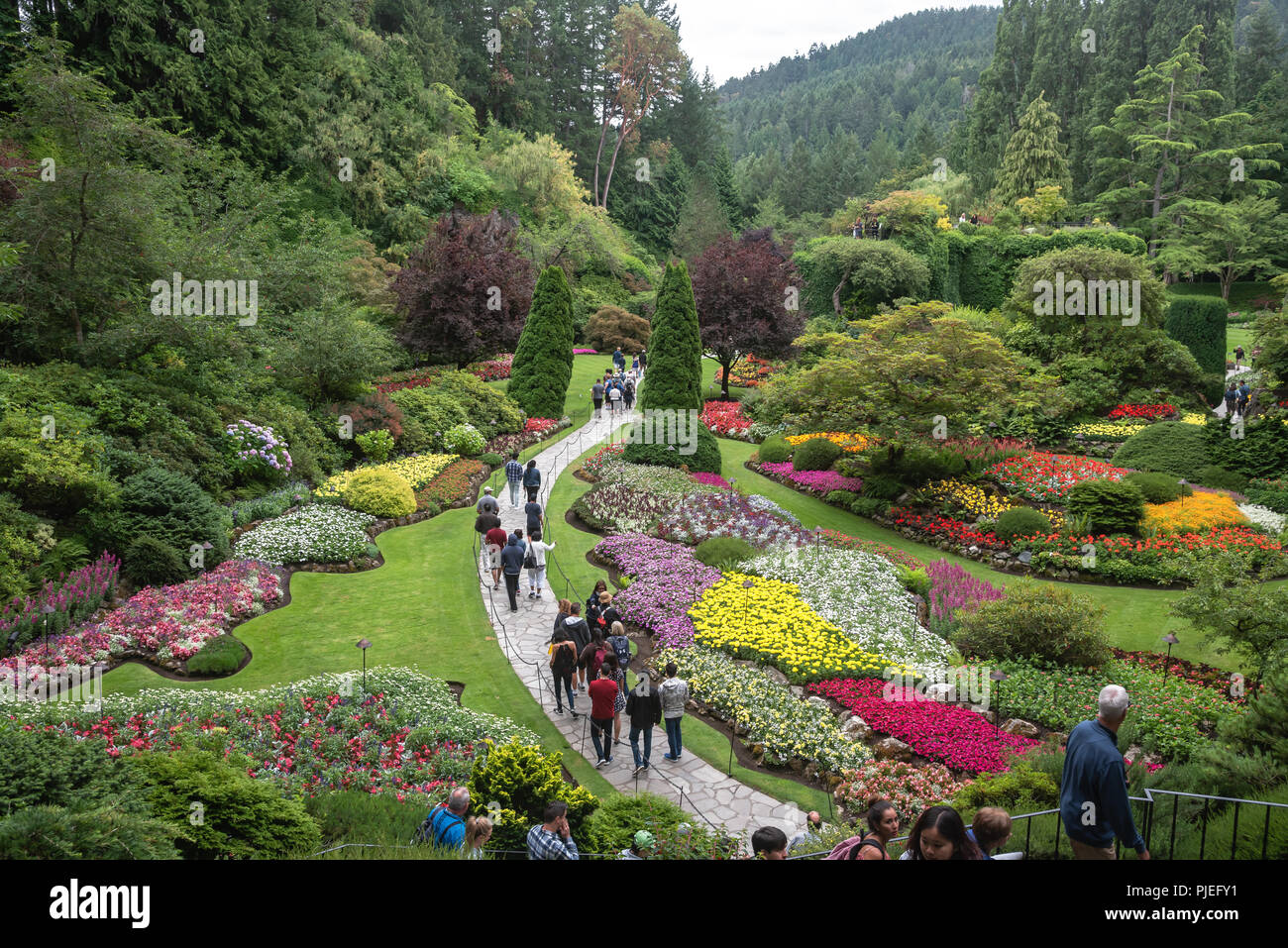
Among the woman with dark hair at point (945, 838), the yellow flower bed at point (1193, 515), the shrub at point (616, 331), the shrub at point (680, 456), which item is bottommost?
the woman with dark hair at point (945, 838)

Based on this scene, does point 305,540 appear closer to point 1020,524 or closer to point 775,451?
point 775,451

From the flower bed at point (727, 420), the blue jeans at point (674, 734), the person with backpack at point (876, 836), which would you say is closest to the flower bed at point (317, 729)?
the blue jeans at point (674, 734)

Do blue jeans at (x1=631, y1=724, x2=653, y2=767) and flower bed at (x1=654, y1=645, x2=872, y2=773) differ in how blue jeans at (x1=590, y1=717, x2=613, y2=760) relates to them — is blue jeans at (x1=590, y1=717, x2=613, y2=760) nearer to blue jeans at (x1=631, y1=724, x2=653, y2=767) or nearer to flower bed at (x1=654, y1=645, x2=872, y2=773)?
blue jeans at (x1=631, y1=724, x2=653, y2=767)

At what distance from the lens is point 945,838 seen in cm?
452

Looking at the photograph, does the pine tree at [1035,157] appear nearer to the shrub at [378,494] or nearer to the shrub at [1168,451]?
the shrub at [1168,451]

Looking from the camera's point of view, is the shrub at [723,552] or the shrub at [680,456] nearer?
the shrub at [723,552]

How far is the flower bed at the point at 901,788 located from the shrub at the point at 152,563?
35.7 ft

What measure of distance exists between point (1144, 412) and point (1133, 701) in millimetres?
19535

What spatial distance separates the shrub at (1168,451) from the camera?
19.9 metres

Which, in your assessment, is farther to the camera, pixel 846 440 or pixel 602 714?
pixel 846 440

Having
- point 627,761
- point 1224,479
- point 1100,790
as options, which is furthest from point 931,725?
point 1224,479

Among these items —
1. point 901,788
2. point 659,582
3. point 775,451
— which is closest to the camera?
point 901,788
